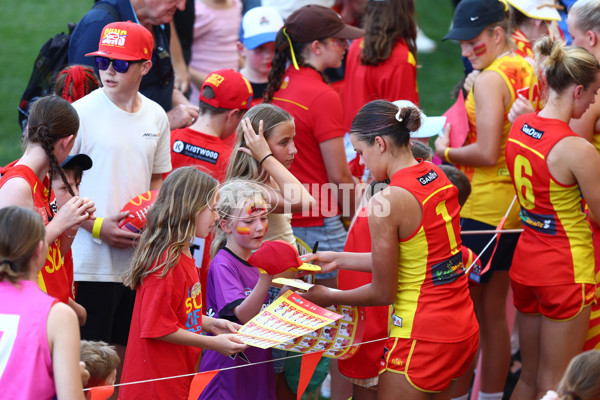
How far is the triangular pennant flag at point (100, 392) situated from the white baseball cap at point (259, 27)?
308cm

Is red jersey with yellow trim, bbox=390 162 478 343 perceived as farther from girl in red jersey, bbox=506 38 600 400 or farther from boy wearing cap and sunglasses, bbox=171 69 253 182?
boy wearing cap and sunglasses, bbox=171 69 253 182

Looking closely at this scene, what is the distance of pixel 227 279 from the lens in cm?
346

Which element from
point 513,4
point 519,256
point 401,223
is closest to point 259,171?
point 401,223

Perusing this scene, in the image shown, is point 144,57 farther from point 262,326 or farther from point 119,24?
point 262,326

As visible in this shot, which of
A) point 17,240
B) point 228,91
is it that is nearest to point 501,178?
point 228,91

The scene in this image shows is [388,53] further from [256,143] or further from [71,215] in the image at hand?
[71,215]

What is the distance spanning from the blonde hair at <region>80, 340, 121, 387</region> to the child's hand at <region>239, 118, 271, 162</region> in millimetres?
1295

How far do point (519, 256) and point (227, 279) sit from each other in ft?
5.10

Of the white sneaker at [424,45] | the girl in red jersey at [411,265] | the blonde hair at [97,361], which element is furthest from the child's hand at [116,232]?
the white sneaker at [424,45]

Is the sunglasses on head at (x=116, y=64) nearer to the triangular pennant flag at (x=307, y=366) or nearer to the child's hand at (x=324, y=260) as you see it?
the child's hand at (x=324, y=260)

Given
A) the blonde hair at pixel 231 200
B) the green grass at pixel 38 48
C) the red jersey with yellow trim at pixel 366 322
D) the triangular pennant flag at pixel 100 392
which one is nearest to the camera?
the triangular pennant flag at pixel 100 392

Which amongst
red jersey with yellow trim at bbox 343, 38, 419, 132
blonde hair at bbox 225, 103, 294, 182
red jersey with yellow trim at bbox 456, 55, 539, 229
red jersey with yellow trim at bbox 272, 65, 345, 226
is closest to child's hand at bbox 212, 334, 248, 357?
blonde hair at bbox 225, 103, 294, 182

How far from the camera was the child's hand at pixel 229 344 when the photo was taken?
3.16m

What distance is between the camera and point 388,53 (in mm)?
5488
